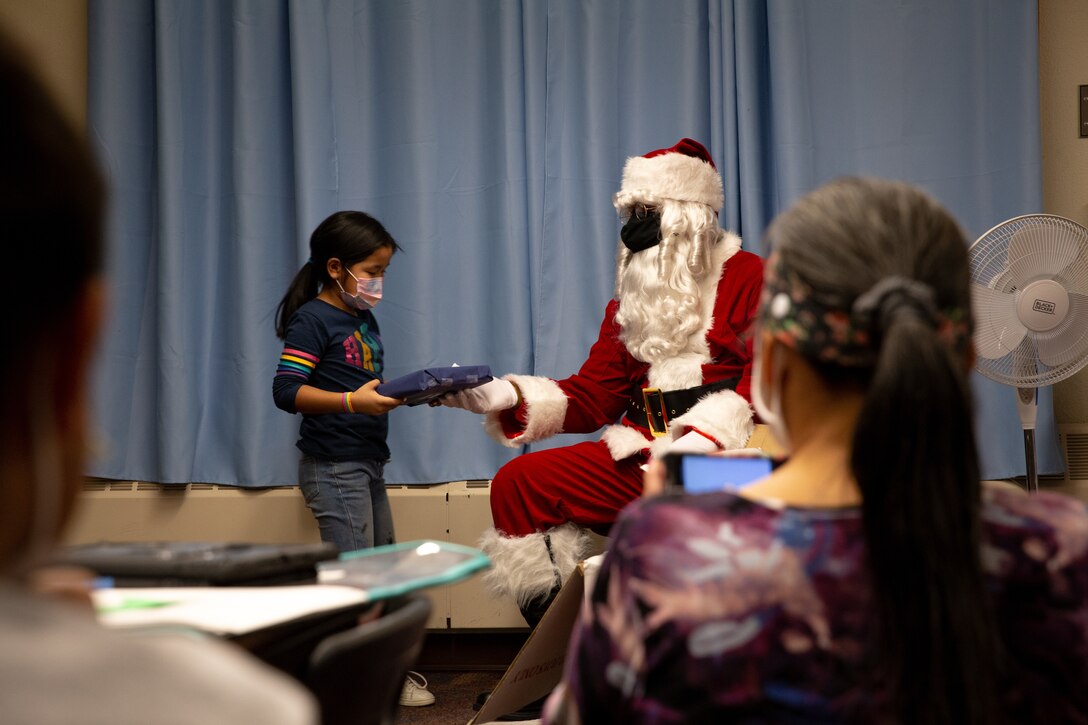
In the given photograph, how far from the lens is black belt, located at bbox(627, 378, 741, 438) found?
9.57ft

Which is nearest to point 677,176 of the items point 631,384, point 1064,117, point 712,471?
point 631,384

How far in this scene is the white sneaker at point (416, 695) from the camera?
3016mm

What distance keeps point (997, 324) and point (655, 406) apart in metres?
0.99

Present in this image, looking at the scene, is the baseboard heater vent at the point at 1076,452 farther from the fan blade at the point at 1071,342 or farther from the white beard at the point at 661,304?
the white beard at the point at 661,304

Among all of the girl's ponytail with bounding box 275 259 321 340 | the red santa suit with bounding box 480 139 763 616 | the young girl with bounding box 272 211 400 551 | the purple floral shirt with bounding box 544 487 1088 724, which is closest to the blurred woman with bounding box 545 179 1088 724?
the purple floral shirt with bounding box 544 487 1088 724

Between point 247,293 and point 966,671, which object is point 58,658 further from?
point 247,293

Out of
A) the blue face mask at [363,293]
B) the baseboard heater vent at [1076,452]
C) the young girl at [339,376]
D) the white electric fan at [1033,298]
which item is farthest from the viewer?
the baseboard heater vent at [1076,452]

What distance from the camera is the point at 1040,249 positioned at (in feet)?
8.82

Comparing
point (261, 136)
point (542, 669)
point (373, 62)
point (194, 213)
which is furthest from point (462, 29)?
point (542, 669)

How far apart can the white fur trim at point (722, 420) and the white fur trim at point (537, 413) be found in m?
0.46

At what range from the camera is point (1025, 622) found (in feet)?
2.88

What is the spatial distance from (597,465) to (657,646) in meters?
2.10

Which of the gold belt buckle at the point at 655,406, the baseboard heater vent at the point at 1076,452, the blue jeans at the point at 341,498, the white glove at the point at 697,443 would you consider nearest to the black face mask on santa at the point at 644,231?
the gold belt buckle at the point at 655,406

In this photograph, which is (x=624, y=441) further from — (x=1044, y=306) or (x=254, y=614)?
(x=254, y=614)
